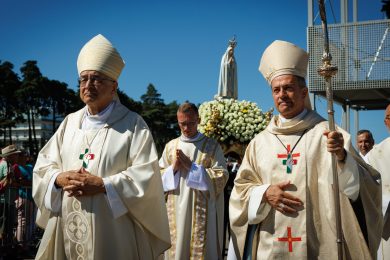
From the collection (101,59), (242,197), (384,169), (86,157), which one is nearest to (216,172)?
(384,169)

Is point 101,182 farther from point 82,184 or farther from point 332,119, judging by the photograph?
point 332,119

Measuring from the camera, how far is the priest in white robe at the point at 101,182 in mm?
4230

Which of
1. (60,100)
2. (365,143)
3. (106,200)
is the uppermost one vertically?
(60,100)

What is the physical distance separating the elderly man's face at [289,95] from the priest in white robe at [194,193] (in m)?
3.15

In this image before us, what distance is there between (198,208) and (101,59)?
141 inches

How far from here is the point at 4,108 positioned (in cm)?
5622

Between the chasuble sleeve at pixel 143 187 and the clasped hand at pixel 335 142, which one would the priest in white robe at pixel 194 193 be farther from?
the clasped hand at pixel 335 142

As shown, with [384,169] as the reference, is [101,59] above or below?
above

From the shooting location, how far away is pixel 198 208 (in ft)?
24.5

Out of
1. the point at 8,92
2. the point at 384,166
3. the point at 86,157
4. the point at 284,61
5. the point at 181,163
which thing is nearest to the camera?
the point at 284,61

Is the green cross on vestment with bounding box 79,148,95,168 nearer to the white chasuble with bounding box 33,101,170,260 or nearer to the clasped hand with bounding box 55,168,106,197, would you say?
the white chasuble with bounding box 33,101,170,260

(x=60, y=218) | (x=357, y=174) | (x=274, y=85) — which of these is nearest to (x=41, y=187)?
(x=60, y=218)

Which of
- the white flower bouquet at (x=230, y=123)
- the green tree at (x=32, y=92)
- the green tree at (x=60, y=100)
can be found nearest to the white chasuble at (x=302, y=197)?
the white flower bouquet at (x=230, y=123)

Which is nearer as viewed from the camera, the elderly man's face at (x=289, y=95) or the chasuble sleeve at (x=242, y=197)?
the elderly man's face at (x=289, y=95)
